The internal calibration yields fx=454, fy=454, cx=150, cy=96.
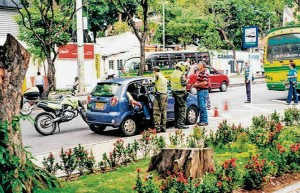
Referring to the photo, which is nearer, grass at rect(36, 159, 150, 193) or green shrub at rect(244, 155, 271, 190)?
grass at rect(36, 159, 150, 193)

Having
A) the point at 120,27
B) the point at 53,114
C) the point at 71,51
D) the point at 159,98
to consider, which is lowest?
the point at 53,114

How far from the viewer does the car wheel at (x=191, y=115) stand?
1378 cm

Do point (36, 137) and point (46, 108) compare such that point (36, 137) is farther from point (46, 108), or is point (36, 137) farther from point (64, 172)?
point (64, 172)

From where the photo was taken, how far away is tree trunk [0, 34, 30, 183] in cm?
546

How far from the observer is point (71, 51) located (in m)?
33.9

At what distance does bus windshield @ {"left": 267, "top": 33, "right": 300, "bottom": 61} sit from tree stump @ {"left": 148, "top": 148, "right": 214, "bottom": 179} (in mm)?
14478

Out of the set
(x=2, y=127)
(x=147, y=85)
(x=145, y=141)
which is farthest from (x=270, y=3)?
(x=2, y=127)

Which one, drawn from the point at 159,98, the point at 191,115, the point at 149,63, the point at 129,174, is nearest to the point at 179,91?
the point at 159,98

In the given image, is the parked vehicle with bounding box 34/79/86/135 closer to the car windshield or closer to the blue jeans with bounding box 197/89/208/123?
the car windshield

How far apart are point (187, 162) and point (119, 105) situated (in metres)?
5.57

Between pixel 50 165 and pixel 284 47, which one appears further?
pixel 284 47

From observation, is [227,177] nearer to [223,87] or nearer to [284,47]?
[284,47]

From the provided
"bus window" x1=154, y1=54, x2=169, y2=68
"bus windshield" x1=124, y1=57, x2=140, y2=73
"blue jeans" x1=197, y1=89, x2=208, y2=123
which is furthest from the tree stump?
"bus window" x1=154, y1=54, x2=169, y2=68

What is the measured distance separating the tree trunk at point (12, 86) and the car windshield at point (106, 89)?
6483 mm
